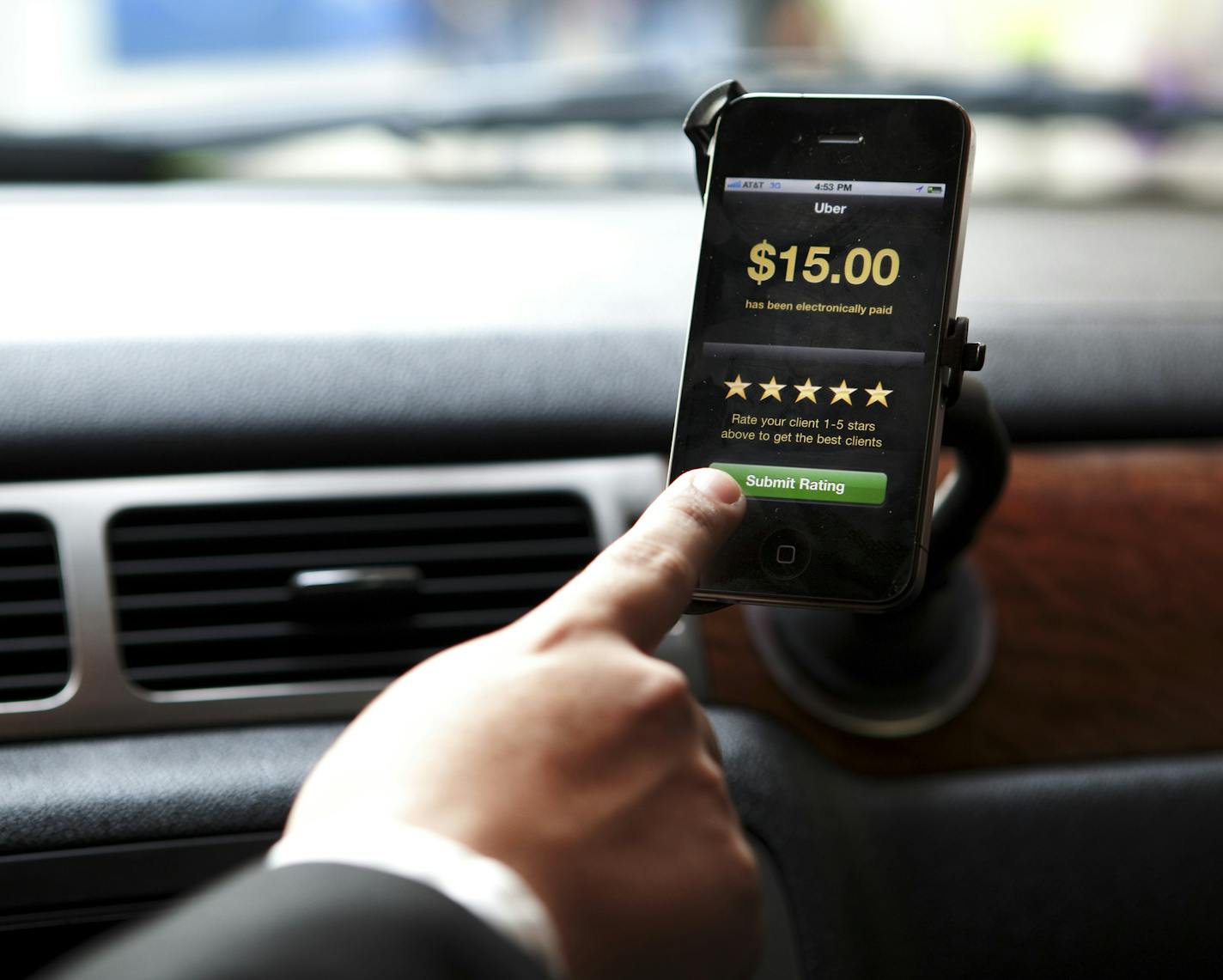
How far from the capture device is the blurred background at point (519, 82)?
58.9 inches

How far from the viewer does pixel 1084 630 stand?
3.69 ft

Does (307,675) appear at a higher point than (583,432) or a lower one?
lower

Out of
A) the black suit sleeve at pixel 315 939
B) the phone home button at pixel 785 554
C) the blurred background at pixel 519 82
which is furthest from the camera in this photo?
the blurred background at pixel 519 82

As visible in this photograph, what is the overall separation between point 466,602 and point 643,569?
46 centimetres

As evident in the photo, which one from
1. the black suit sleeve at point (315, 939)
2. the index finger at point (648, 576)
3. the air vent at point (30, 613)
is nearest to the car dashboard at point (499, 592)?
the air vent at point (30, 613)

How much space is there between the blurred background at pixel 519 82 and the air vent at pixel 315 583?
601mm

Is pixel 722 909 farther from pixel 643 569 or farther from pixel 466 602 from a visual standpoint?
pixel 466 602

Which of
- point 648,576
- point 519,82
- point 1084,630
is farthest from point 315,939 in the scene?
point 519,82

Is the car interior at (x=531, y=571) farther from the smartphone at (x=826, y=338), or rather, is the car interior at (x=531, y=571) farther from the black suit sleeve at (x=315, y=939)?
the black suit sleeve at (x=315, y=939)

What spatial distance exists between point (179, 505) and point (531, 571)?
275mm

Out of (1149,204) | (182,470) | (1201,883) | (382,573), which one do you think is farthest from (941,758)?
(1149,204)

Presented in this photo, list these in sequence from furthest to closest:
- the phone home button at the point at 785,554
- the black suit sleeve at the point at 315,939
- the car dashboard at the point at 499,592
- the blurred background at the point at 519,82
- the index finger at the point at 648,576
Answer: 1. the blurred background at the point at 519,82
2. the car dashboard at the point at 499,592
3. the phone home button at the point at 785,554
4. the index finger at the point at 648,576
5. the black suit sleeve at the point at 315,939

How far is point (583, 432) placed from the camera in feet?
3.70

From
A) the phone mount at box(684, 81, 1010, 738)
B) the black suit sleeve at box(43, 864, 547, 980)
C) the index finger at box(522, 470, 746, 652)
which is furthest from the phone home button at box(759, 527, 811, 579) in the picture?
the black suit sleeve at box(43, 864, 547, 980)
